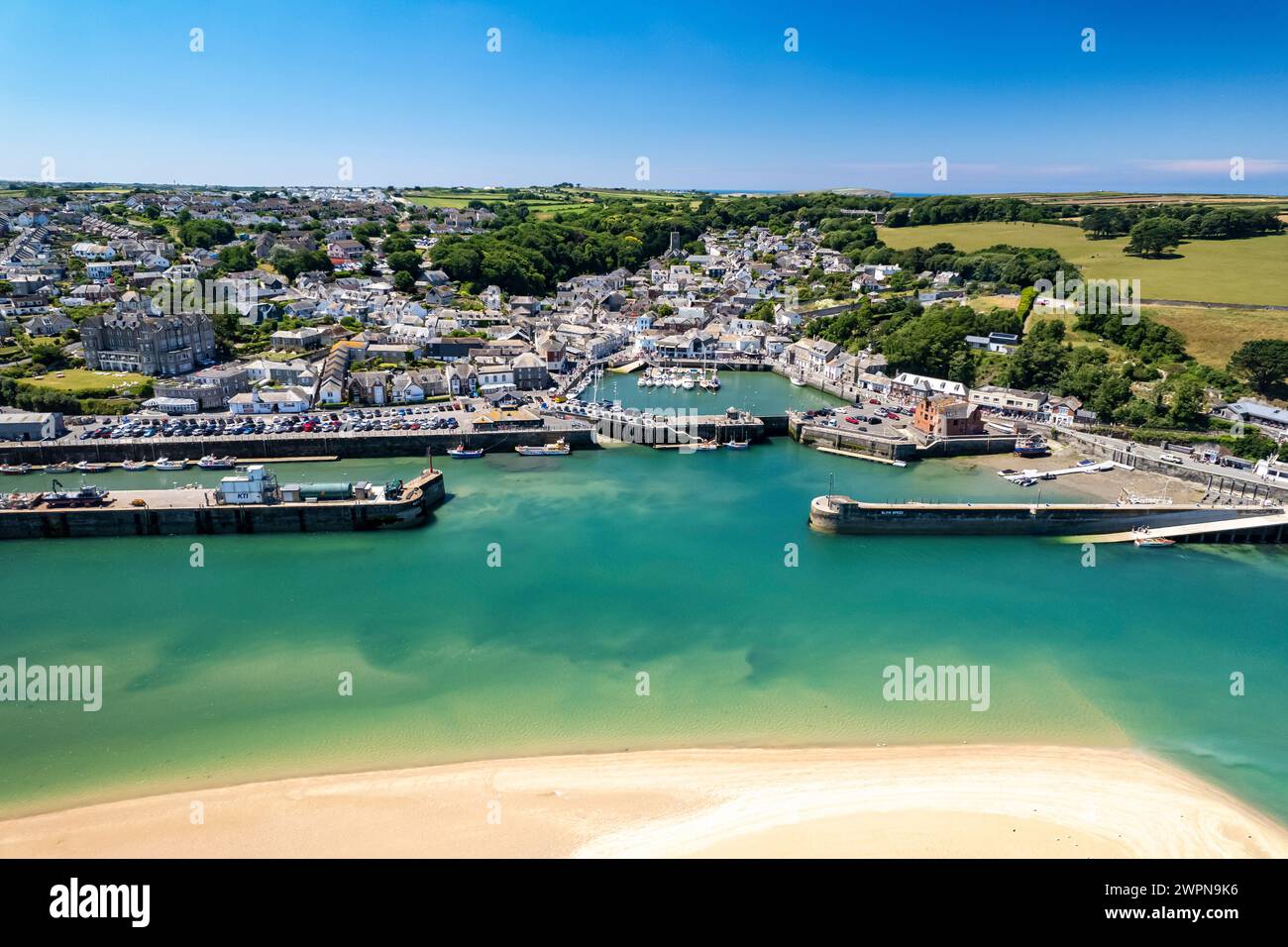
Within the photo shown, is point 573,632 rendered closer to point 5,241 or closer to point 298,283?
point 298,283

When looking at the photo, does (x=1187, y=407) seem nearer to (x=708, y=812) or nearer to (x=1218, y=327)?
(x=1218, y=327)

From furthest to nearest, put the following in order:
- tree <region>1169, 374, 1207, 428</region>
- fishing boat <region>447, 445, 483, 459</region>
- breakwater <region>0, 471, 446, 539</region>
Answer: tree <region>1169, 374, 1207, 428</region> < fishing boat <region>447, 445, 483, 459</region> < breakwater <region>0, 471, 446, 539</region>

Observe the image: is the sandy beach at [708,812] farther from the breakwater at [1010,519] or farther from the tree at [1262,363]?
the tree at [1262,363]

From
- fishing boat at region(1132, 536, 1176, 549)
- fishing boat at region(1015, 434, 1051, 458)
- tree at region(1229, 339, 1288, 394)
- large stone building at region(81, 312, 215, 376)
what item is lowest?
fishing boat at region(1132, 536, 1176, 549)

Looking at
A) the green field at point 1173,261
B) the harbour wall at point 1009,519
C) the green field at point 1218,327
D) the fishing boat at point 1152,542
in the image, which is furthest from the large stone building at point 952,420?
the green field at point 1173,261

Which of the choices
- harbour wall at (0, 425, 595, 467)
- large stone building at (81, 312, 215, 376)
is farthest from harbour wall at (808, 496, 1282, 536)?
large stone building at (81, 312, 215, 376)

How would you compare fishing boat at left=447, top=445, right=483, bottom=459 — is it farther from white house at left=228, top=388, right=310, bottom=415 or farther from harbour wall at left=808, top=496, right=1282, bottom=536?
harbour wall at left=808, top=496, right=1282, bottom=536

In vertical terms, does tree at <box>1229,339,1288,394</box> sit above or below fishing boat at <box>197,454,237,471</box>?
above
